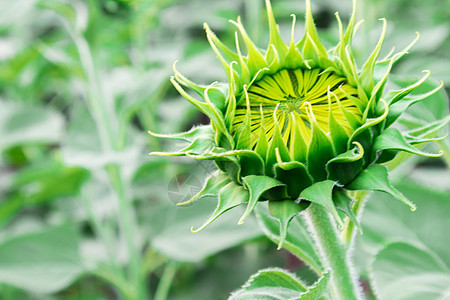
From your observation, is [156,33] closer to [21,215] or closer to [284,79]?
[21,215]

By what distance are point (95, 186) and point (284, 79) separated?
1.30 meters

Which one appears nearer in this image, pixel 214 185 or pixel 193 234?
pixel 214 185

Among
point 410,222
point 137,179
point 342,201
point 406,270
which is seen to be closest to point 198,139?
point 342,201

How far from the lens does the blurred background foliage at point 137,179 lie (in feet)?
2.83

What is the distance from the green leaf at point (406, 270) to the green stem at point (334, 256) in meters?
0.10

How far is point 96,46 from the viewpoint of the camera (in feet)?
4.13

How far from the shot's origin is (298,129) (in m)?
0.50

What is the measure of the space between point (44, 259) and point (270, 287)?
37.5 inches

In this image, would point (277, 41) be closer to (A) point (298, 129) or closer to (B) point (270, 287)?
(A) point (298, 129)

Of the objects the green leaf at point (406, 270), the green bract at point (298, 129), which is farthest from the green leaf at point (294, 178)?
the green leaf at point (406, 270)

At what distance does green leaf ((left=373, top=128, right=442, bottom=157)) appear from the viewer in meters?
0.49

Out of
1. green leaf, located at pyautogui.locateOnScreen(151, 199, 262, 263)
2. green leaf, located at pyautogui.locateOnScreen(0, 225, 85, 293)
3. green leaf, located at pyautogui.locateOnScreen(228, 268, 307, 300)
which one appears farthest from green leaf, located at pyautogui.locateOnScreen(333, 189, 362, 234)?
green leaf, located at pyautogui.locateOnScreen(0, 225, 85, 293)

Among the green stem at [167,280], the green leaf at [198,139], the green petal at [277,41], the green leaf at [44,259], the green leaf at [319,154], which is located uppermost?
the green leaf at [44,259]

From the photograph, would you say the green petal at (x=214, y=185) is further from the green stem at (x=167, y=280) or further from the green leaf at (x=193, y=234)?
the green stem at (x=167, y=280)
